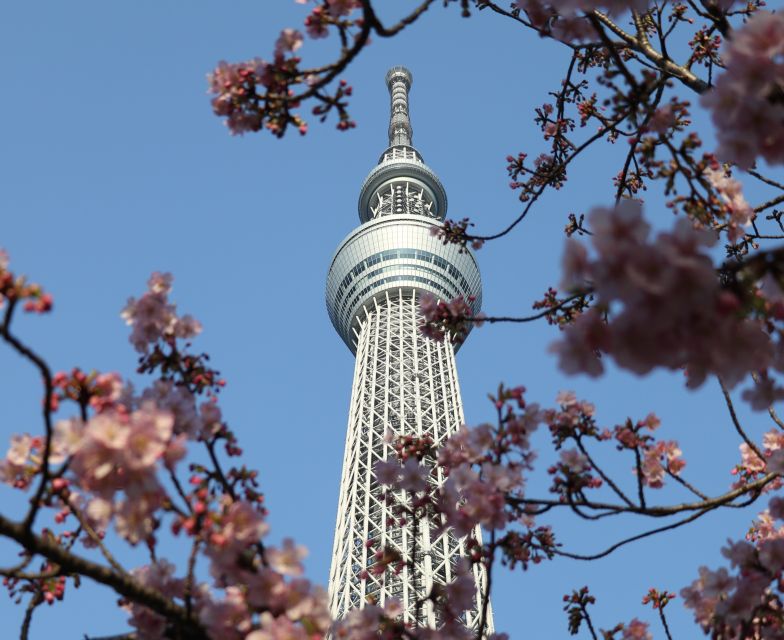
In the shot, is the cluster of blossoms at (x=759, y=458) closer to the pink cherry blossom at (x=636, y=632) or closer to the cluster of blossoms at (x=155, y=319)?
the pink cherry blossom at (x=636, y=632)

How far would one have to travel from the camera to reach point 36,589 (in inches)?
145

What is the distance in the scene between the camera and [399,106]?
250 feet

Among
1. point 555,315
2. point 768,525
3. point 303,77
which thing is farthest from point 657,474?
point 303,77

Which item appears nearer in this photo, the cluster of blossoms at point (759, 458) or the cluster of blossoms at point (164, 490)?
the cluster of blossoms at point (164, 490)

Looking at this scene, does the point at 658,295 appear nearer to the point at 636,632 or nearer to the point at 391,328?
the point at 636,632

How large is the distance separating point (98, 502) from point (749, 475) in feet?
14.9

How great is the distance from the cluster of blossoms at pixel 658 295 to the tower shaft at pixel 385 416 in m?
37.3

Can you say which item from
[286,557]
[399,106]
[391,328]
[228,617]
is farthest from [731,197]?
[399,106]

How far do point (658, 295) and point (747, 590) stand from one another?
2.56 m

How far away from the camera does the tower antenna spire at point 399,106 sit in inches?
2849

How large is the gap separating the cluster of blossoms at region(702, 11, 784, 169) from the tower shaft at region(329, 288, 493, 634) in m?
37.0

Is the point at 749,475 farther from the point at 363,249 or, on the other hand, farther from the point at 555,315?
the point at 363,249

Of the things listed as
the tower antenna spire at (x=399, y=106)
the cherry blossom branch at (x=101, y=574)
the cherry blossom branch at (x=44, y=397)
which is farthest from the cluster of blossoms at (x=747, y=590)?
the tower antenna spire at (x=399, y=106)

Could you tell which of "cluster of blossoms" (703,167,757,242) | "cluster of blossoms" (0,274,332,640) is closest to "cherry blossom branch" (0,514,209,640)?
"cluster of blossoms" (0,274,332,640)
